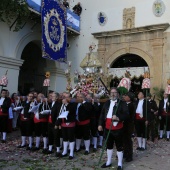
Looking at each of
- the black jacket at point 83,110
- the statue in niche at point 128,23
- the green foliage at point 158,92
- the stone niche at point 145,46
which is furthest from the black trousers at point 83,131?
the statue in niche at point 128,23

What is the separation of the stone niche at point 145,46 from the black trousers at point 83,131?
775 centimetres

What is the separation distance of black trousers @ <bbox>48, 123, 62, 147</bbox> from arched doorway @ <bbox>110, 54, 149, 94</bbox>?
8.65 metres

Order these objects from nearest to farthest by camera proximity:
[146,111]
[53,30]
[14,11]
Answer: [146,111] < [14,11] < [53,30]

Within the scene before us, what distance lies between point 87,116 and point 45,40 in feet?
22.8

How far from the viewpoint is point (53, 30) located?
1440 cm

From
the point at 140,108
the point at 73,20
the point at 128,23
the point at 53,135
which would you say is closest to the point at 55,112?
the point at 53,135

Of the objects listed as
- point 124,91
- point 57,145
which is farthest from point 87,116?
point 124,91

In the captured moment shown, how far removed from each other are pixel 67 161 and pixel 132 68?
961cm

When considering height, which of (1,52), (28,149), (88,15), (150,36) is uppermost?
(88,15)

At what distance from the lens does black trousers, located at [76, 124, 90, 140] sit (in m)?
7.71

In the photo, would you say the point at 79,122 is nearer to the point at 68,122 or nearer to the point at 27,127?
the point at 68,122

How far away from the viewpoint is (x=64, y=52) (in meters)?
15.4

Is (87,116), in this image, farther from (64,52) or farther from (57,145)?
(64,52)

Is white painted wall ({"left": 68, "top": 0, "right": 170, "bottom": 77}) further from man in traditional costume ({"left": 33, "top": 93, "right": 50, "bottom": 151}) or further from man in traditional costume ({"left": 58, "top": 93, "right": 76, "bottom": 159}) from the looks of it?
man in traditional costume ({"left": 58, "top": 93, "right": 76, "bottom": 159})
